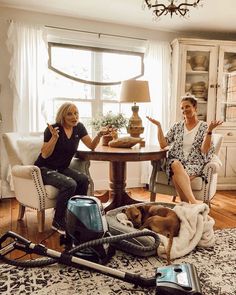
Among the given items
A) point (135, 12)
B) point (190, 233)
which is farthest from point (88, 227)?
point (135, 12)

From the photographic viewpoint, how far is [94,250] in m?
1.87

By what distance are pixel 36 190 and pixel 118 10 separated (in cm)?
231

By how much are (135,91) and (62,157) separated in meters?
1.10

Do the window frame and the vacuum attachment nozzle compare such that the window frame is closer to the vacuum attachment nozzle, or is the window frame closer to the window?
the window

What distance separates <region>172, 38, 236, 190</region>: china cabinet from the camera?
403 centimetres

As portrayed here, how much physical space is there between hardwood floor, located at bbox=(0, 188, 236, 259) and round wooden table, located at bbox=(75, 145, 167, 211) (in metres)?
0.34

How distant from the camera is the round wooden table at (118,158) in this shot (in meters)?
2.52

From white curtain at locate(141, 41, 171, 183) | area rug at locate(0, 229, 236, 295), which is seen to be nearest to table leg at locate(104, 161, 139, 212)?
area rug at locate(0, 229, 236, 295)

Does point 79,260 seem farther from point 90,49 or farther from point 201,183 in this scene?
point 90,49

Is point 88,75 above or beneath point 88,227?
above

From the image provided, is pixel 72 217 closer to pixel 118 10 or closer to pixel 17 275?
pixel 17 275

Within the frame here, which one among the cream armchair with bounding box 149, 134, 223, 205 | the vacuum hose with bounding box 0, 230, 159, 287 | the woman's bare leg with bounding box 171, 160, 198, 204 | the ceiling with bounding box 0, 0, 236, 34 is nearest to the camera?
the vacuum hose with bounding box 0, 230, 159, 287

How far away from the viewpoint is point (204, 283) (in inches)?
68.1

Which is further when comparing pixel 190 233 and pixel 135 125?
pixel 135 125
